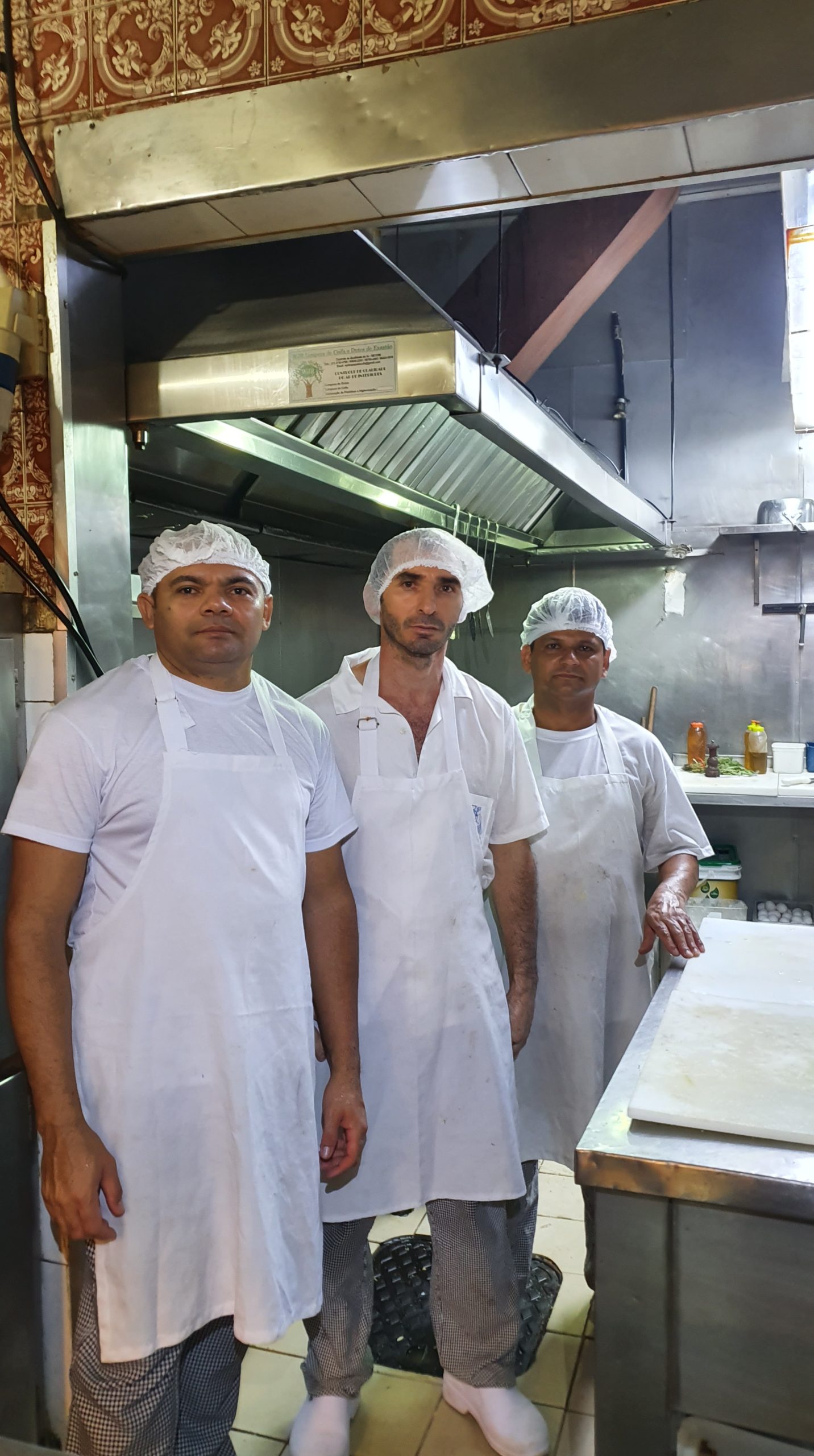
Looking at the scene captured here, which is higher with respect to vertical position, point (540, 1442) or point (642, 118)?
point (642, 118)

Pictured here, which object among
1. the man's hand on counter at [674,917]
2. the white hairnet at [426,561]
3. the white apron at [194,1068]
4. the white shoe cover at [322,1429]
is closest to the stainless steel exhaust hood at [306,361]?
the white hairnet at [426,561]

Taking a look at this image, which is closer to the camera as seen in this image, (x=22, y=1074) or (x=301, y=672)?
(x=22, y=1074)

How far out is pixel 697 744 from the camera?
16.2 feet

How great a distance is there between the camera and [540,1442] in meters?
1.92

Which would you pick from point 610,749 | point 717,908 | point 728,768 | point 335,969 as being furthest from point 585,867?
point 728,768

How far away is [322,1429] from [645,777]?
5.18 ft

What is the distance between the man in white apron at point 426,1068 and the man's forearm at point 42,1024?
0.65 metres

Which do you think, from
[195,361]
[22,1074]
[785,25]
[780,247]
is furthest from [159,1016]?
[780,247]

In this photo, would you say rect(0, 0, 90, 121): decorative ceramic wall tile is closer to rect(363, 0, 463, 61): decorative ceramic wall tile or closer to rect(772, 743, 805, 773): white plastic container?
rect(363, 0, 463, 61): decorative ceramic wall tile

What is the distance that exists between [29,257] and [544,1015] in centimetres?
191

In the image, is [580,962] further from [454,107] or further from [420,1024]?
[454,107]

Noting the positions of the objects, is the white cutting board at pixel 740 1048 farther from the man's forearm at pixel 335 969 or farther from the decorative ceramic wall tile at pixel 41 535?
the decorative ceramic wall tile at pixel 41 535

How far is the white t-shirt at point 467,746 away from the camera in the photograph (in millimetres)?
2045

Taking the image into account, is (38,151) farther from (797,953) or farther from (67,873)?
(797,953)
